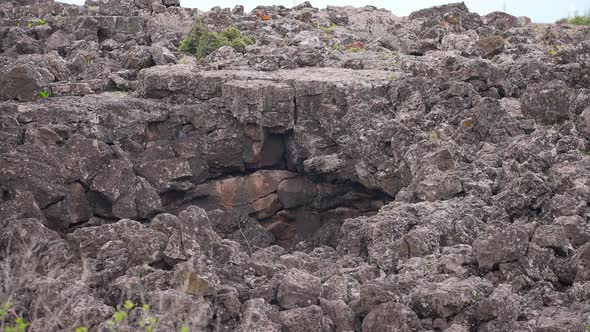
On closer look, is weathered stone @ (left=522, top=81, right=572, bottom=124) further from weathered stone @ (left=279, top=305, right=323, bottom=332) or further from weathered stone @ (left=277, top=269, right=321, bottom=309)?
weathered stone @ (left=279, top=305, right=323, bottom=332)

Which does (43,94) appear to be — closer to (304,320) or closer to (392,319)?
(304,320)

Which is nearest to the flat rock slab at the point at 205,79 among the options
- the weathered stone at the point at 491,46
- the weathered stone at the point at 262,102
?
the weathered stone at the point at 262,102

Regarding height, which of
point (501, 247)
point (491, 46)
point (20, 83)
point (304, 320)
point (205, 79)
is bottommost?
point (304, 320)

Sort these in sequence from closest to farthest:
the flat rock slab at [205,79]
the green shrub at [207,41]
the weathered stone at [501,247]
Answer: the weathered stone at [501,247], the flat rock slab at [205,79], the green shrub at [207,41]

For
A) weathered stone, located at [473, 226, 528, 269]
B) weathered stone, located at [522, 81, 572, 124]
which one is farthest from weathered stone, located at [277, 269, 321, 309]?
weathered stone, located at [522, 81, 572, 124]

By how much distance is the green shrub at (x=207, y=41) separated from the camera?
94.3 ft

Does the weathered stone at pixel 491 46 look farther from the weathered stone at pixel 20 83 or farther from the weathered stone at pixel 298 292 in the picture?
the weathered stone at pixel 298 292

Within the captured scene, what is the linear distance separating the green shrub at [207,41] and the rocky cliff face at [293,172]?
19.8 inches

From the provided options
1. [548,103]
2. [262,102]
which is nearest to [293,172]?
[262,102]

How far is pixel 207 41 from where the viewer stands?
94.9ft

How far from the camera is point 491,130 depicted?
2170cm

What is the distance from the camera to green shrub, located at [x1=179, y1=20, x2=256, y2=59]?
2875 cm

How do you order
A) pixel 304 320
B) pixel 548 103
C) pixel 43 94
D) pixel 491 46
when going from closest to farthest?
1. pixel 304 320
2. pixel 548 103
3. pixel 43 94
4. pixel 491 46

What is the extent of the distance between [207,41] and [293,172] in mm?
5145
